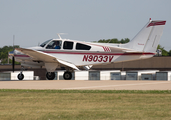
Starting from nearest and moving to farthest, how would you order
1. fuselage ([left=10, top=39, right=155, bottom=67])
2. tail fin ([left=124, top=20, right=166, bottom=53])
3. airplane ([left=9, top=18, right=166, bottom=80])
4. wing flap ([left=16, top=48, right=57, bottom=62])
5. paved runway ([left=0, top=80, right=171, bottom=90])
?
1. paved runway ([left=0, top=80, right=171, bottom=90])
2. wing flap ([left=16, top=48, right=57, bottom=62])
3. tail fin ([left=124, top=20, right=166, bottom=53])
4. airplane ([left=9, top=18, right=166, bottom=80])
5. fuselage ([left=10, top=39, right=155, bottom=67])

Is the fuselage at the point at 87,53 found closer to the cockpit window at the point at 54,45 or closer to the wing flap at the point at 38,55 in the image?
the cockpit window at the point at 54,45

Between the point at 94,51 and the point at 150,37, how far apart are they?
4.67 m

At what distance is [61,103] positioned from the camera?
1036 cm

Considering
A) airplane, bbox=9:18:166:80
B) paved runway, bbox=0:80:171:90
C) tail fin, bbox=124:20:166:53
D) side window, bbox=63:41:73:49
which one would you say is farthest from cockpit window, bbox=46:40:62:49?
tail fin, bbox=124:20:166:53

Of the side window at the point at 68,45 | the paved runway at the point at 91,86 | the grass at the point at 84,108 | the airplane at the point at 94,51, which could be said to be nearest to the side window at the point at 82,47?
the airplane at the point at 94,51

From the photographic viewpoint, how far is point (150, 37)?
23000mm

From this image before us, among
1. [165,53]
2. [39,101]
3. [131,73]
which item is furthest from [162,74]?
[165,53]

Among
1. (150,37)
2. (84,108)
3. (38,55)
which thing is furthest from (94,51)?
(84,108)

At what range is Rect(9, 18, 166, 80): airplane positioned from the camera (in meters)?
22.9

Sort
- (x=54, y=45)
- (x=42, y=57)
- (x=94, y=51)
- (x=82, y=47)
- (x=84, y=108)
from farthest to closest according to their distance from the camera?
(x=54, y=45) < (x=82, y=47) < (x=94, y=51) < (x=42, y=57) < (x=84, y=108)

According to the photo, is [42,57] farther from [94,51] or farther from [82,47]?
[94,51]

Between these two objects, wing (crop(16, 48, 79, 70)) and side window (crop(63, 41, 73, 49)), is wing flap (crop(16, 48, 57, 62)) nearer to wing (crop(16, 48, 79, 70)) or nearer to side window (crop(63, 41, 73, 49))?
wing (crop(16, 48, 79, 70))

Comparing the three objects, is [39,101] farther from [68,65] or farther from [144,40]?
[144,40]

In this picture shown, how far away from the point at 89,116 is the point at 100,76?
36.0m
